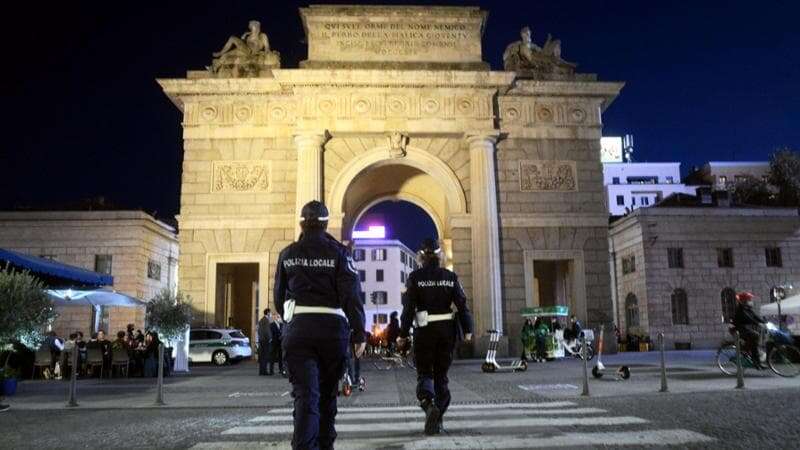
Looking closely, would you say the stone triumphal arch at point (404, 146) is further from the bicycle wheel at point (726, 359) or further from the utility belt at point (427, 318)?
the utility belt at point (427, 318)

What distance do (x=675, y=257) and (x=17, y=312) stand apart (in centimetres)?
3391

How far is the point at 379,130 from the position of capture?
2489 centimetres

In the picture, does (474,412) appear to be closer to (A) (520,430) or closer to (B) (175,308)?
(A) (520,430)

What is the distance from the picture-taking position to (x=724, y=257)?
37906 mm

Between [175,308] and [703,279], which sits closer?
[175,308]

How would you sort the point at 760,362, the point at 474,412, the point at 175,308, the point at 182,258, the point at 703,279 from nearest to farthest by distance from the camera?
the point at 474,412, the point at 760,362, the point at 175,308, the point at 182,258, the point at 703,279

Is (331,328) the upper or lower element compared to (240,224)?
lower

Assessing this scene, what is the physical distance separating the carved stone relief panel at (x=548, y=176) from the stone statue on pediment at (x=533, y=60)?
3.55 meters

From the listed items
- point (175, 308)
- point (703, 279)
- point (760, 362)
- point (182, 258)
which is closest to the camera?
point (760, 362)

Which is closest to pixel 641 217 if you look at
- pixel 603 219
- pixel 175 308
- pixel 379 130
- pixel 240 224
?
pixel 603 219

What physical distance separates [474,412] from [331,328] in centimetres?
423

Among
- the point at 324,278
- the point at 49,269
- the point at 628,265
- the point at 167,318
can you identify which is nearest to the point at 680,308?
the point at 628,265

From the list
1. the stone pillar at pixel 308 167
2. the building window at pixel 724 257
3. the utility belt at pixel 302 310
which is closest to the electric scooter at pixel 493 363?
the stone pillar at pixel 308 167

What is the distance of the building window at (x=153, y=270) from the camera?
37.7 m
